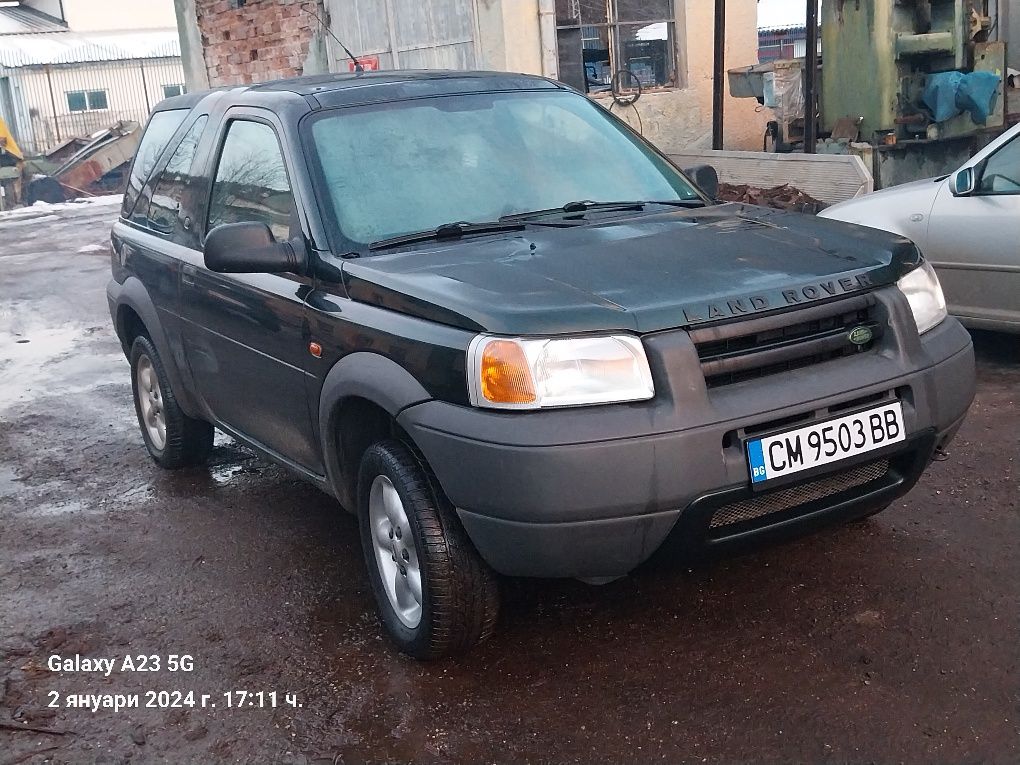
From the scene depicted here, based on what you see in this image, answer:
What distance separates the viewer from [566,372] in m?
2.99

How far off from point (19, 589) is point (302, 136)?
2055 millimetres

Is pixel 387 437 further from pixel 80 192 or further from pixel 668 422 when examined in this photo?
pixel 80 192

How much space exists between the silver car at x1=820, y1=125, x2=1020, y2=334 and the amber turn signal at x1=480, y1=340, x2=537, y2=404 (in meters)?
3.97

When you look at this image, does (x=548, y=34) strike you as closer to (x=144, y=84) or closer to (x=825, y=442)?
(x=825, y=442)

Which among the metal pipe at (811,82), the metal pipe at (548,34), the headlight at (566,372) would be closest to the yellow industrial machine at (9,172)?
the metal pipe at (548,34)

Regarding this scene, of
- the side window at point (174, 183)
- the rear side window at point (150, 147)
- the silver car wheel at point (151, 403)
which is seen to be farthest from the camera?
the silver car wheel at point (151, 403)

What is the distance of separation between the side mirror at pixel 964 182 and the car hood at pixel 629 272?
8.62ft

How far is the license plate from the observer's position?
3.04 m

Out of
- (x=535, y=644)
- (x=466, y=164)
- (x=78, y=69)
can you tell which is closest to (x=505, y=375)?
(x=535, y=644)

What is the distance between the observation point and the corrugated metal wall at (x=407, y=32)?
41.7 ft

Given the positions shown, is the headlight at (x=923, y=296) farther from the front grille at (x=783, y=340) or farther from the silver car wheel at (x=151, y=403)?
the silver car wheel at (x=151, y=403)

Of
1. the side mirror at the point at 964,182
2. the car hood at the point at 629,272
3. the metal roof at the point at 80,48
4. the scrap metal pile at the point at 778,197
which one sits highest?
the metal roof at the point at 80,48

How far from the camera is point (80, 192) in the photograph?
26719 mm

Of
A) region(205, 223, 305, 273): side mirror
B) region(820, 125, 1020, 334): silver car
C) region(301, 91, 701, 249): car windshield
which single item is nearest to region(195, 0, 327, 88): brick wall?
region(820, 125, 1020, 334): silver car
